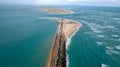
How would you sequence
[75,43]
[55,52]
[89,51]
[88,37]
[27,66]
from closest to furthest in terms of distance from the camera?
[27,66], [55,52], [89,51], [75,43], [88,37]

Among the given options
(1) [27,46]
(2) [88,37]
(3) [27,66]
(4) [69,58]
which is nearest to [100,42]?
(2) [88,37]

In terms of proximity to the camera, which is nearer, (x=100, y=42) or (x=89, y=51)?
(x=89, y=51)

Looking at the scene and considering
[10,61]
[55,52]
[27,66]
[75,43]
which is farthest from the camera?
[75,43]

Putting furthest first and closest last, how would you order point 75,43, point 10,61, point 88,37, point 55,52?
1. point 88,37
2. point 75,43
3. point 55,52
4. point 10,61

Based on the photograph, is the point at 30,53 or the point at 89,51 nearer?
the point at 30,53

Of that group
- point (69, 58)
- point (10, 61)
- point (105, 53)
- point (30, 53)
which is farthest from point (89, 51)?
point (10, 61)

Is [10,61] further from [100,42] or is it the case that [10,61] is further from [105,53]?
[100,42]

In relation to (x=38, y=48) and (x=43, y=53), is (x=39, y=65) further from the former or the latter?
(x=38, y=48)

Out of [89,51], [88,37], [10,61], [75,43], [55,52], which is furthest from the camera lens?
[88,37]

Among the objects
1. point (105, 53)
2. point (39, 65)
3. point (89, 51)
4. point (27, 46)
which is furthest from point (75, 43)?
point (39, 65)
